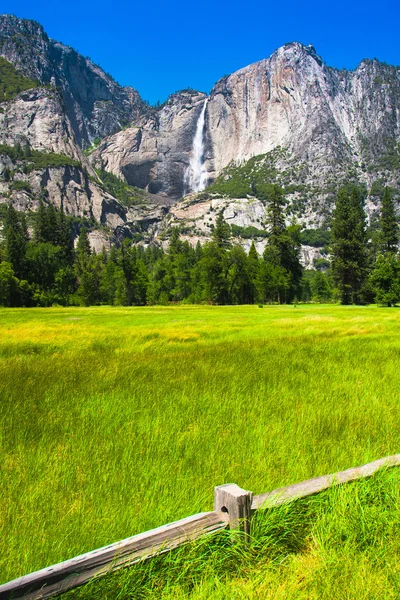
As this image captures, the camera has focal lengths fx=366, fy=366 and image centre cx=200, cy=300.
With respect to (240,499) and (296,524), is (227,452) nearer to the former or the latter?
(296,524)

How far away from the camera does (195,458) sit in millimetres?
5117

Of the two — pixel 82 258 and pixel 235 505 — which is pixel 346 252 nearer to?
pixel 82 258

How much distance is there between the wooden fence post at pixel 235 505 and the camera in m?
2.83

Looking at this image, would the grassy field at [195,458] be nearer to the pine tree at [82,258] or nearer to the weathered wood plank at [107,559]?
the weathered wood plank at [107,559]

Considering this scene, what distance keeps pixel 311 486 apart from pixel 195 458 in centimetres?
198

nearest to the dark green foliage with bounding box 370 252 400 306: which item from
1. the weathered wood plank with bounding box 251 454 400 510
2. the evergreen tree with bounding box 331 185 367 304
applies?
the evergreen tree with bounding box 331 185 367 304

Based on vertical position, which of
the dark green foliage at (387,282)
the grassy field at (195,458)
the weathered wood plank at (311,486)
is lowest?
the grassy field at (195,458)

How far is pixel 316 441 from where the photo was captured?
5.85 meters

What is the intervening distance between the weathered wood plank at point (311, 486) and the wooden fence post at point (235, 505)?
0.54ft

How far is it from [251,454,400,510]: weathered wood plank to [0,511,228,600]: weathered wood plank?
1.55ft

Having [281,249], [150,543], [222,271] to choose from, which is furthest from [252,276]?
[150,543]

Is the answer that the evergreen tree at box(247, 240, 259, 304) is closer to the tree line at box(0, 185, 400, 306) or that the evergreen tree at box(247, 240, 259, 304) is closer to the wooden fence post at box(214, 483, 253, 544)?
the tree line at box(0, 185, 400, 306)

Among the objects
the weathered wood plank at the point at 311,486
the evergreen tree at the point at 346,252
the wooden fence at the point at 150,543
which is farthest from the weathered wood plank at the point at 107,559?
the evergreen tree at the point at 346,252

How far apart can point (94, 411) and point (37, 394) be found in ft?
5.88
